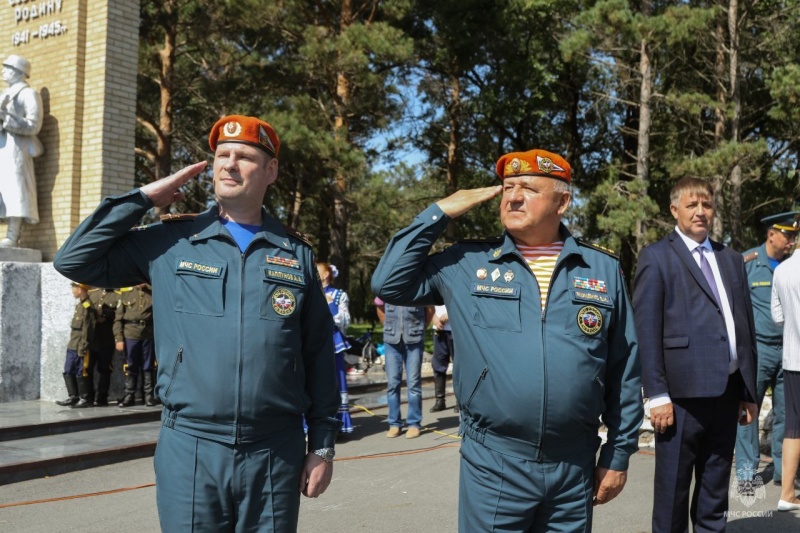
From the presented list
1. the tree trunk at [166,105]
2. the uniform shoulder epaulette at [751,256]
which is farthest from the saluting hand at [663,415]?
the tree trunk at [166,105]

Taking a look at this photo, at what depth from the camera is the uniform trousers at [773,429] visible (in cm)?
624

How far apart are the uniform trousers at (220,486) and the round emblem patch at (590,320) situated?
1.27m

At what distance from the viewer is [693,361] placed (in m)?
4.25

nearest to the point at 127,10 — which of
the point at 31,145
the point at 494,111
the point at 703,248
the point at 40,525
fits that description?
the point at 31,145

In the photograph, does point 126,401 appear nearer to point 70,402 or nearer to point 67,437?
point 70,402

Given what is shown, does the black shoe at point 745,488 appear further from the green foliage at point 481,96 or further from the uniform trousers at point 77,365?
the green foliage at point 481,96

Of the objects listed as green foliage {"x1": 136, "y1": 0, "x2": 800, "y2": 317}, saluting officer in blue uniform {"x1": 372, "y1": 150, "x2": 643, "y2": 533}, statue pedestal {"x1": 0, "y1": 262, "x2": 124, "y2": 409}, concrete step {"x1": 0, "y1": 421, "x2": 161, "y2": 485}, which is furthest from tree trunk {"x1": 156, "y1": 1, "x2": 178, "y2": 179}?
saluting officer in blue uniform {"x1": 372, "y1": 150, "x2": 643, "y2": 533}

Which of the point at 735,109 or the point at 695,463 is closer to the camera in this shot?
the point at 695,463

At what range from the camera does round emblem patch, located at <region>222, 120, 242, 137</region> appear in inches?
123

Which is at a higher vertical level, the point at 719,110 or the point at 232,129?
the point at 719,110

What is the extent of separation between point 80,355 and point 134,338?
2.22 ft

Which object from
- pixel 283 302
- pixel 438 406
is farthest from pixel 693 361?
pixel 438 406

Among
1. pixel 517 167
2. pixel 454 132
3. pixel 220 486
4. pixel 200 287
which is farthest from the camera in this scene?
pixel 454 132

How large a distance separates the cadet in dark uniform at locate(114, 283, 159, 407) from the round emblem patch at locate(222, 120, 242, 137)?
751cm
